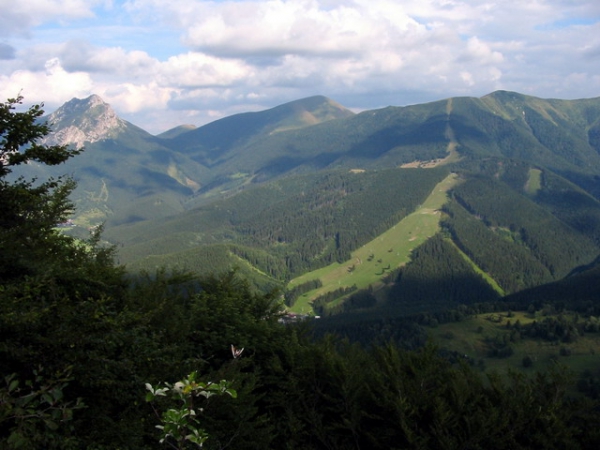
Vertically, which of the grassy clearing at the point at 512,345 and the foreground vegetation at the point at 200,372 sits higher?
the foreground vegetation at the point at 200,372

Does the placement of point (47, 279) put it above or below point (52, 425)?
above

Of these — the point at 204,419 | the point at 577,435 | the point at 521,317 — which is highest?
the point at 204,419

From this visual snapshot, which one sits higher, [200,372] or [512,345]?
[200,372]

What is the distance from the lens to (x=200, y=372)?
21.5 meters

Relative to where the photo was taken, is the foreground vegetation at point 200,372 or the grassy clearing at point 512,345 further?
the grassy clearing at point 512,345

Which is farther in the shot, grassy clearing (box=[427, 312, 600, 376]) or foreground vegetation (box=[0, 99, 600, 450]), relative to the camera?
grassy clearing (box=[427, 312, 600, 376])

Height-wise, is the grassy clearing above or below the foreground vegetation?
below

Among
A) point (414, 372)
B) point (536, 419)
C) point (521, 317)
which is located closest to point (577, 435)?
point (536, 419)

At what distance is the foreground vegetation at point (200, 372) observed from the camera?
12352mm

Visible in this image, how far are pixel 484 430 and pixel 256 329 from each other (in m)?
13.2

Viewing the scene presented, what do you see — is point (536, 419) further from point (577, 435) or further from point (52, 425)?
point (52, 425)

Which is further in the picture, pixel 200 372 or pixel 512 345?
pixel 512 345

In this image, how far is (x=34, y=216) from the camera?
68.5 ft

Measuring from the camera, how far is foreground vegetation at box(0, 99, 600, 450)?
12.4m
